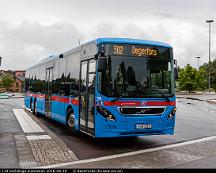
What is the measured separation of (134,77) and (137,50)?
838 millimetres

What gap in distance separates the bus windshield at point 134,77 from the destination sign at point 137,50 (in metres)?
0.12

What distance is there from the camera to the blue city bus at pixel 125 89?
9.80 meters

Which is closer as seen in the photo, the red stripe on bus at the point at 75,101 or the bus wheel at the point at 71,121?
the red stripe on bus at the point at 75,101

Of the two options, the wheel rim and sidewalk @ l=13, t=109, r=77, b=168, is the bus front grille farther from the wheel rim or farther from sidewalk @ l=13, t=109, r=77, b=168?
the wheel rim

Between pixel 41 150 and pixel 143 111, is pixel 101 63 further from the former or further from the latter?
pixel 41 150

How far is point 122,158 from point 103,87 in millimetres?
2101

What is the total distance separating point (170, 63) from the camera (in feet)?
35.5

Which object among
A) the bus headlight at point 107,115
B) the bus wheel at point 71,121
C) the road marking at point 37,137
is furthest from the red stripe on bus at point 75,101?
the bus headlight at point 107,115

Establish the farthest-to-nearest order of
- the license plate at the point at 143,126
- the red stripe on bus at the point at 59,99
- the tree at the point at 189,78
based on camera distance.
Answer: the tree at the point at 189,78, the red stripe on bus at the point at 59,99, the license plate at the point at 143,126

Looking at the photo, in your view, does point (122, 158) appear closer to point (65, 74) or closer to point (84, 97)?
point (84, 97)

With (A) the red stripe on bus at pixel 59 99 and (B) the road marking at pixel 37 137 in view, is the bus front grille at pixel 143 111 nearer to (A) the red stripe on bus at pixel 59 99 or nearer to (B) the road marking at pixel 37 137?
(B) the road marking at pixel 37 137

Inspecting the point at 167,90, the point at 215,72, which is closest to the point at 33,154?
the point at 167,90

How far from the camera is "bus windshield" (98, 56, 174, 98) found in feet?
32.3

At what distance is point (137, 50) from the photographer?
34.0ft
